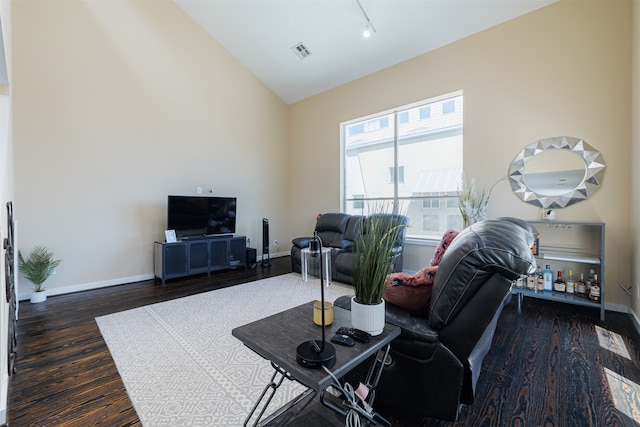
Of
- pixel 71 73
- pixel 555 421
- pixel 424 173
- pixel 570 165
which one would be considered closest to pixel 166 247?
pixel 71 73

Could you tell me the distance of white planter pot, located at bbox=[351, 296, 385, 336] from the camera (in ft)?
3.67

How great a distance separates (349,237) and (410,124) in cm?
219

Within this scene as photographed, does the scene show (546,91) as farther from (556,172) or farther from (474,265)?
(474,265)

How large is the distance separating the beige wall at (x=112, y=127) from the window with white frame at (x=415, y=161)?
8.29 feet

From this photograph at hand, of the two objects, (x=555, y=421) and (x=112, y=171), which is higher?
(x=112, y=171)

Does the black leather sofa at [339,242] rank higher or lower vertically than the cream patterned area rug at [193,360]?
higher

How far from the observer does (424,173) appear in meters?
4.49

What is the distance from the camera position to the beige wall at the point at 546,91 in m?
2.94

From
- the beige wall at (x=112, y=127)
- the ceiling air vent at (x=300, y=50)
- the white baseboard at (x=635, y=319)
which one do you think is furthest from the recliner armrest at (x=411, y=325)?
the ceiling air vent at (x=300, y=50)

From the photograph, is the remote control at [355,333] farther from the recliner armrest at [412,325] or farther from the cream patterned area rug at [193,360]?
the cream patterned area rug at [193,360]

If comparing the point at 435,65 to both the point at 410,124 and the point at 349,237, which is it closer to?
the point at 410,124

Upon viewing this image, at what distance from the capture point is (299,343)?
1078 millimetres

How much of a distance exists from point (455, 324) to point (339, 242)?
3.33m

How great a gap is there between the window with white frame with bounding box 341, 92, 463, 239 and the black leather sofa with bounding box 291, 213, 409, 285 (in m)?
0.56
